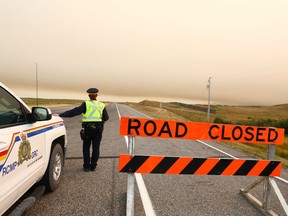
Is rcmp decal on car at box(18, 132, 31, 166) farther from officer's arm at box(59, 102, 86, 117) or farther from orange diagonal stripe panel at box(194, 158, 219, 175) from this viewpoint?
officer's arm at box(59, 102, 86, 117)

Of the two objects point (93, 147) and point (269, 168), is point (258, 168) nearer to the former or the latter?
point (269, 168)

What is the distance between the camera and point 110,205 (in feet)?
14.4

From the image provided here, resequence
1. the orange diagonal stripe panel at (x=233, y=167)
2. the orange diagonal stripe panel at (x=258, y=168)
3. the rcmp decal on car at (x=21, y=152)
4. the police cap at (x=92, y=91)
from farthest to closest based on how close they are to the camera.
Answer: the police cap at (x=92, y=91) → the orange diagonal stripe panel at (x=258, y=168) → the orange diagonal stripe panel at (x=233, y=167) → the rcmp decal on car at (x=21, y=152)

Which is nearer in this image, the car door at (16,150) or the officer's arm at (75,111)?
the car door at (16,150)

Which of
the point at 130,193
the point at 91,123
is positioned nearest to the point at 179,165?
the point at 130,193

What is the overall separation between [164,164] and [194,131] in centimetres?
64

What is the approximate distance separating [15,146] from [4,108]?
999mm

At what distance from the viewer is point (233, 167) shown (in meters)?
4.21

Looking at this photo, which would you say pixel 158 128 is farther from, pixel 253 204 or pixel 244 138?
pixel 253 204

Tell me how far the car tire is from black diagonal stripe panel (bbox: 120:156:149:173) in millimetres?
1669

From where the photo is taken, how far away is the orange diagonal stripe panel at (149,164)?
3842 millimetres

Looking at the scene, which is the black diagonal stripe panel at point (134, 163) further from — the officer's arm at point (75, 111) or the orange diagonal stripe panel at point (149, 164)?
the officer's arm at point (75, 111)

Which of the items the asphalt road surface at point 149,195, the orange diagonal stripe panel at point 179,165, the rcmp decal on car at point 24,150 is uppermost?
the rcmp decal on car at point 24,150

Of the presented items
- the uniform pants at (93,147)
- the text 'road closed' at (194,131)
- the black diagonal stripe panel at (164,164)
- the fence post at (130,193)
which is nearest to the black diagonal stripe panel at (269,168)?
the text 'road closed' at (194,131)
